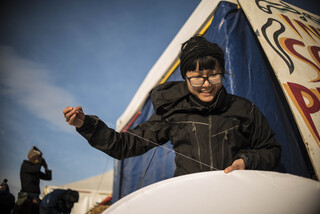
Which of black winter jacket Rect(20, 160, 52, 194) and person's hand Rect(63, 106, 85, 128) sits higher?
person's hand Rect(63, 106, 85, 128)

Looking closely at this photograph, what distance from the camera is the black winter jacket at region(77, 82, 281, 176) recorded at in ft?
2.40

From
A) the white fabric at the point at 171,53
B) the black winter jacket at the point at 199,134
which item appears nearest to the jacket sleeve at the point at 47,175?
the white fabric at the point at 171,53

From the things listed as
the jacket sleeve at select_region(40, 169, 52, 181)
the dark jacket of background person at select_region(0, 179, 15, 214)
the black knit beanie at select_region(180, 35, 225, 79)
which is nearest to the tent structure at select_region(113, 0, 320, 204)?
the black knit beanie at select_region(180, 35, 225, 79)

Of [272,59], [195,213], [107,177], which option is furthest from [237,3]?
[107,177]

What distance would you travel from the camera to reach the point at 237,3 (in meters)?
1.50

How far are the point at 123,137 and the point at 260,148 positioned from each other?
23.3 inches

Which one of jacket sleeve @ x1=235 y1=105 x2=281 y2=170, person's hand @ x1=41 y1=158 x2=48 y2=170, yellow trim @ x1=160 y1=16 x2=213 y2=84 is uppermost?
yellow trim @ x1=160 y1=16 x2=213 y2=84

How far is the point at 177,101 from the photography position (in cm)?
89

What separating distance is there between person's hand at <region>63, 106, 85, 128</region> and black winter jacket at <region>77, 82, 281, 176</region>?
0.06 feet

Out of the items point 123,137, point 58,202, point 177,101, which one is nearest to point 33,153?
point 58,202

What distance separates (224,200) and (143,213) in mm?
208

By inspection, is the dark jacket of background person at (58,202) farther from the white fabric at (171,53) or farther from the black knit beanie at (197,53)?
the black knit beanie at (197,53)

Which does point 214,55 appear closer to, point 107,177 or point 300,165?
point 300,165

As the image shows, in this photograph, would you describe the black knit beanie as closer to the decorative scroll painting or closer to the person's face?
the person's face
